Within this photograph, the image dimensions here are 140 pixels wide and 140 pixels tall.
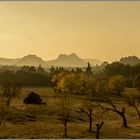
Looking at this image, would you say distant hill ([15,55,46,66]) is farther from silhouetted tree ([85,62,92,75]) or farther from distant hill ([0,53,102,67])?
silhouetted tree ([85,62,92,75])

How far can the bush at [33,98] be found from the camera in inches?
379

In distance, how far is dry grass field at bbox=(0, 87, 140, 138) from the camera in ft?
31.0

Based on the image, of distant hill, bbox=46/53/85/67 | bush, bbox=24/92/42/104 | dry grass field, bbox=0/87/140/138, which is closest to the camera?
distant hill, bbox=46/53/85/67

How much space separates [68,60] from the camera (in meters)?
9.28

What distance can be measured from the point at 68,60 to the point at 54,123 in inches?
42.6

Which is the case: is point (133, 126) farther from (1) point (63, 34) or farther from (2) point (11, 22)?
(2) point (11, 22)

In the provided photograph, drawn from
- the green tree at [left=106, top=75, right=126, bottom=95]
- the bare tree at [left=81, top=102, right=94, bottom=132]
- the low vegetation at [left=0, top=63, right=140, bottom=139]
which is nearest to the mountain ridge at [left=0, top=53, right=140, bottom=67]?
the low vegetation at [left=0, top=63, right=140, bottom=139]

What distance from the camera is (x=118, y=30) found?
950cm

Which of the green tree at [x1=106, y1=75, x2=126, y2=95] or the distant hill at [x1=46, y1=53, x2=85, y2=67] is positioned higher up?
the distant hill at [x1=46, y1=53, x2=85, y2=67]

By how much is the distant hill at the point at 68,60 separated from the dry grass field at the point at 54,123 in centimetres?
44

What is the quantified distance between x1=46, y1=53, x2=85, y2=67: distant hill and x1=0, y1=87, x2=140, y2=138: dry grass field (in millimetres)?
441

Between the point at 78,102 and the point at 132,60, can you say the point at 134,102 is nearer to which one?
the point at 132,60

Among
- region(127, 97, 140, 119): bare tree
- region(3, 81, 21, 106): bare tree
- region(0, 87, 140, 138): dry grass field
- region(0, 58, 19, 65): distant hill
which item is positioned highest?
region(0, 58, 19, 65): distant hill

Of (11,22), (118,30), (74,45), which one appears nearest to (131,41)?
(118,30)
